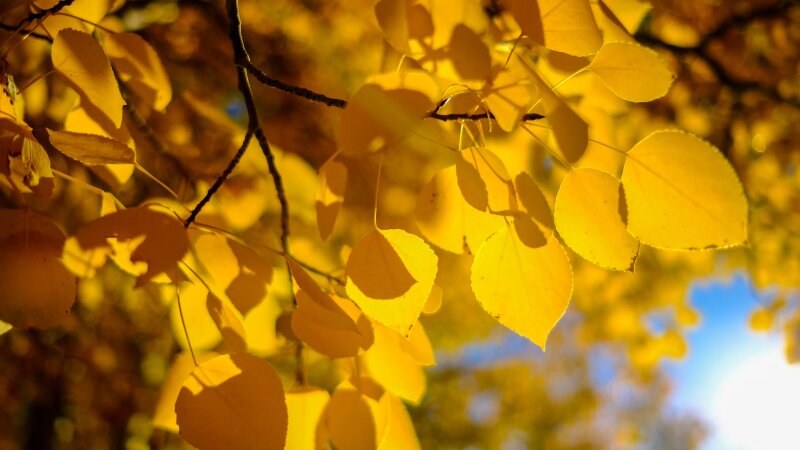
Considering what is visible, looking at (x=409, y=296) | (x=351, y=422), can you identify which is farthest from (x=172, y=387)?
(x=409, y=296)

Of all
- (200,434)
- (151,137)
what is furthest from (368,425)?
(151,137)

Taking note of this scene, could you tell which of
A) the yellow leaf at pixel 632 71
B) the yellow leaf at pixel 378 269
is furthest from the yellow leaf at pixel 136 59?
the yellow leaf at pixel 632 71

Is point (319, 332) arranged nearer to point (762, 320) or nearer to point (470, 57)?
point (470, 57)

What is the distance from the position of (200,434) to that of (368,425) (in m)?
0.16

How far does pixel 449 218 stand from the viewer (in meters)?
0.54

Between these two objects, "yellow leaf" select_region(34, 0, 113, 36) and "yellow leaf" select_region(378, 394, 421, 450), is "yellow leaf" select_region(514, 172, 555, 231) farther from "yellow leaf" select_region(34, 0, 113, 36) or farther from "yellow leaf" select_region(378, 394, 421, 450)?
"yellow leaf" select_region(34, 0, 113, 36)

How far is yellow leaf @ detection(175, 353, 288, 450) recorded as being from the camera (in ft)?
1.56


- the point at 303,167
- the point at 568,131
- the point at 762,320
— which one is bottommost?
the point at 762,320

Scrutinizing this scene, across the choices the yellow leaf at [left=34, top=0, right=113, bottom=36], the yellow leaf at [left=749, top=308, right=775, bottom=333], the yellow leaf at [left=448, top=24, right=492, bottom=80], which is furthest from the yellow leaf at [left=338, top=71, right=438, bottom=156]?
the yellow leaf at [left=749, top=308, right=775, bottom=333]

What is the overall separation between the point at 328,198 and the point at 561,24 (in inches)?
10.2

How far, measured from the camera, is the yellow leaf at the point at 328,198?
1.87 feet

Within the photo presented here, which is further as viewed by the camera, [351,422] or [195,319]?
[195,319]

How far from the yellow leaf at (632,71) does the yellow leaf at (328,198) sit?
0.84 ft

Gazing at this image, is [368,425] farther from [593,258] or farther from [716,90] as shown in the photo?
[716,90]
